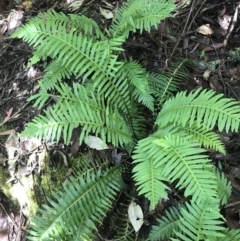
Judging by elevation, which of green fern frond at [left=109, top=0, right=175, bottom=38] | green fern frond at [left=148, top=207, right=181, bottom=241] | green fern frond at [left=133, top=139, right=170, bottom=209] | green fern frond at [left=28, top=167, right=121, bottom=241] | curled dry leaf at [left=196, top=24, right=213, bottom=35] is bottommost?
green fern frond at [left=148, top=207, right=181, bottom=241]

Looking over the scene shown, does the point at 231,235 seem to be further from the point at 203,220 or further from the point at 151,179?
the point at 151,179

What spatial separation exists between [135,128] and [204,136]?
670mm

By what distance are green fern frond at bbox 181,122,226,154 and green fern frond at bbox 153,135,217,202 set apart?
111mm

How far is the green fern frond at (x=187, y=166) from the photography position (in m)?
2.43

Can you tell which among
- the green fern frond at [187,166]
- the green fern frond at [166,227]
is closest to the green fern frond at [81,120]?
the green fern frond at [187,166]

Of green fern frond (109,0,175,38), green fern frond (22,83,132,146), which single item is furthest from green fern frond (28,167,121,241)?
green fern frond (109,0,175,38)

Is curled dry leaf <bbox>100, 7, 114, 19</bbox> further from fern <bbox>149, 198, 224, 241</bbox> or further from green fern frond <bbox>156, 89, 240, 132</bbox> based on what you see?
fern <bbox>149, 198, 224, 241</bbox>

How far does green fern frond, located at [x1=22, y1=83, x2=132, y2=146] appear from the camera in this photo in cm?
284

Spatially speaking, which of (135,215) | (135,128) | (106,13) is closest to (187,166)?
(135,215)

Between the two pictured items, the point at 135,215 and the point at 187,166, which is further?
the point at 135,215

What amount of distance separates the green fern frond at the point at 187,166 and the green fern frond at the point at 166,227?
0.86ft

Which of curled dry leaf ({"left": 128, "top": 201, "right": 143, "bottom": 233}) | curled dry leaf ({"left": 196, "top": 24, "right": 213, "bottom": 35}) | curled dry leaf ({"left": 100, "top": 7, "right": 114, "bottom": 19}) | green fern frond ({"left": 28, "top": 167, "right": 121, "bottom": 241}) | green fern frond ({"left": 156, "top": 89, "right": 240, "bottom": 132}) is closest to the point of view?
green fern frond ({"left": 156, "top": 89, "right": 240, "bottom": 132})

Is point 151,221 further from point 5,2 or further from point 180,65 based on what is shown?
point 5,2

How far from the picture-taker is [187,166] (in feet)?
8.26
